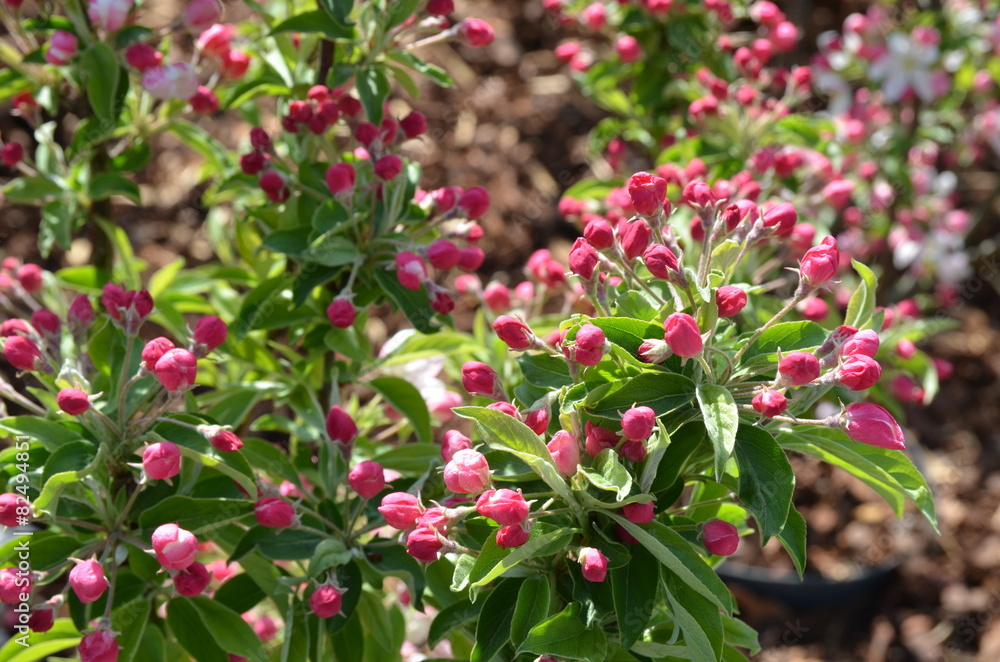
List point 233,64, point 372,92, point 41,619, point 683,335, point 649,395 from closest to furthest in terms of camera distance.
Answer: point 683,335 < point 649,395 < point 41,619 < point 372,92 < point 233,64

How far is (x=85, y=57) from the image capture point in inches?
65.3

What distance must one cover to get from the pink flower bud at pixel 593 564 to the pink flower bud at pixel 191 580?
0.54 m

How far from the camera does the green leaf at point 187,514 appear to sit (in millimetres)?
1337

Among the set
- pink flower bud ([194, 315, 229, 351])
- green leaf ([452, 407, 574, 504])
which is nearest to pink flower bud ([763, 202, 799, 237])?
green leaf ([452, 407, 574, 504])

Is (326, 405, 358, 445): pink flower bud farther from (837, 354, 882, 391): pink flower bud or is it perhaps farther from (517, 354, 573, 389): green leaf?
(837, 354, 882, 391): pink flower bud

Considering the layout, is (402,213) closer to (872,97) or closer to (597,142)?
Result: (597,142)

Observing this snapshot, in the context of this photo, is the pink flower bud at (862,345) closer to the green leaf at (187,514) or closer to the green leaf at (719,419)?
the green leaf at (719,419)

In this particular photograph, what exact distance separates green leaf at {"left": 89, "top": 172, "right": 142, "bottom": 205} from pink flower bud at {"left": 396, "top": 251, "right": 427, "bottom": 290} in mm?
655

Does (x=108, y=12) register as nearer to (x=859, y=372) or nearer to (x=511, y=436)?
(x=511, y=436)

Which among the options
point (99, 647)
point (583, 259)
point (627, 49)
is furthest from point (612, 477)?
point (627, 49)

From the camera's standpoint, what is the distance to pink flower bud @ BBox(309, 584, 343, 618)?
1.27 m

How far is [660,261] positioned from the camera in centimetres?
114

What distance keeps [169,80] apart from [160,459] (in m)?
0.77

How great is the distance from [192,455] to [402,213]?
0.55 m
